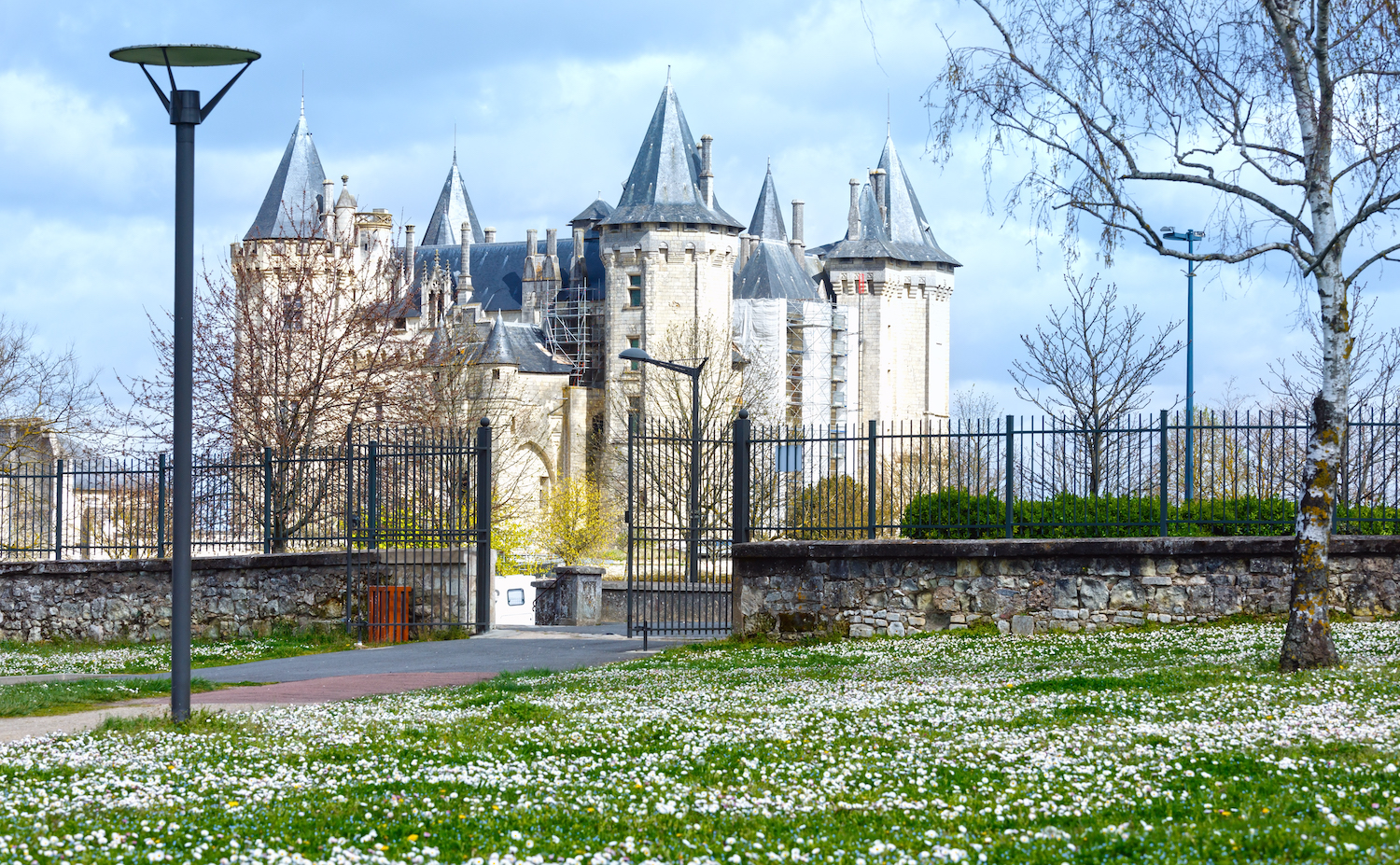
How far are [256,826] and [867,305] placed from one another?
86.1 metres

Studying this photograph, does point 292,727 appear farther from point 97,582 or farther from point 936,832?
point 97,582

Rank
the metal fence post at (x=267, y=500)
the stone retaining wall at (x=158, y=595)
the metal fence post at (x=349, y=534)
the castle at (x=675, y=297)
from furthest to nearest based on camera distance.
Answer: the castle at (x=675, y=297), the metal fence post at (x=267, y=500), the stone retaining wall at (x=158, y=595), the metal fence post at (x=349, y=534)

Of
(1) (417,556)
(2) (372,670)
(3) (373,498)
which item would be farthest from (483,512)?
(2) (372,670)

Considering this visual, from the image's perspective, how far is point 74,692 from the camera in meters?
11.9

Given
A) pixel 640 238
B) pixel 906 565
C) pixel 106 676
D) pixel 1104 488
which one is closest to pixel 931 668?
pixel 906 565

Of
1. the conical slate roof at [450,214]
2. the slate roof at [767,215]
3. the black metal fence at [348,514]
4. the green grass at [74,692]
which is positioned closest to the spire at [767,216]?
the slate roof at [767,215]

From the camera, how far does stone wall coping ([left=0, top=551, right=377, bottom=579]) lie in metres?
18.9

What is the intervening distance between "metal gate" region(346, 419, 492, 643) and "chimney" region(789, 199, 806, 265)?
72294mm

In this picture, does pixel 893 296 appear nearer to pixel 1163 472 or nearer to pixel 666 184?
pixel 666 184

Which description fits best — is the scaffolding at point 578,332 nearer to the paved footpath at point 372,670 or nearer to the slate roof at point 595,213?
the slate roof at point 595,213

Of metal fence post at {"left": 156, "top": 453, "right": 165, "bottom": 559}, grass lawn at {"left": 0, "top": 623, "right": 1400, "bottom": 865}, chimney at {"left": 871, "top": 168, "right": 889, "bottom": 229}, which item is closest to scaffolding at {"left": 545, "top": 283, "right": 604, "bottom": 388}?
chimney at {"left": 871, "top": 168, "right": 889, "bottom": 229}

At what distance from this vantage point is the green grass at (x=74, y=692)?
10.9 meters

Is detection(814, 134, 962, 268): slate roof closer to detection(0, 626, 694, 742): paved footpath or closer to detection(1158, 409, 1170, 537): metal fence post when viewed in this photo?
detection(0, 626, 694, 742): paved footpath

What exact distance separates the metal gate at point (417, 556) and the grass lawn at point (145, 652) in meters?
0.64
